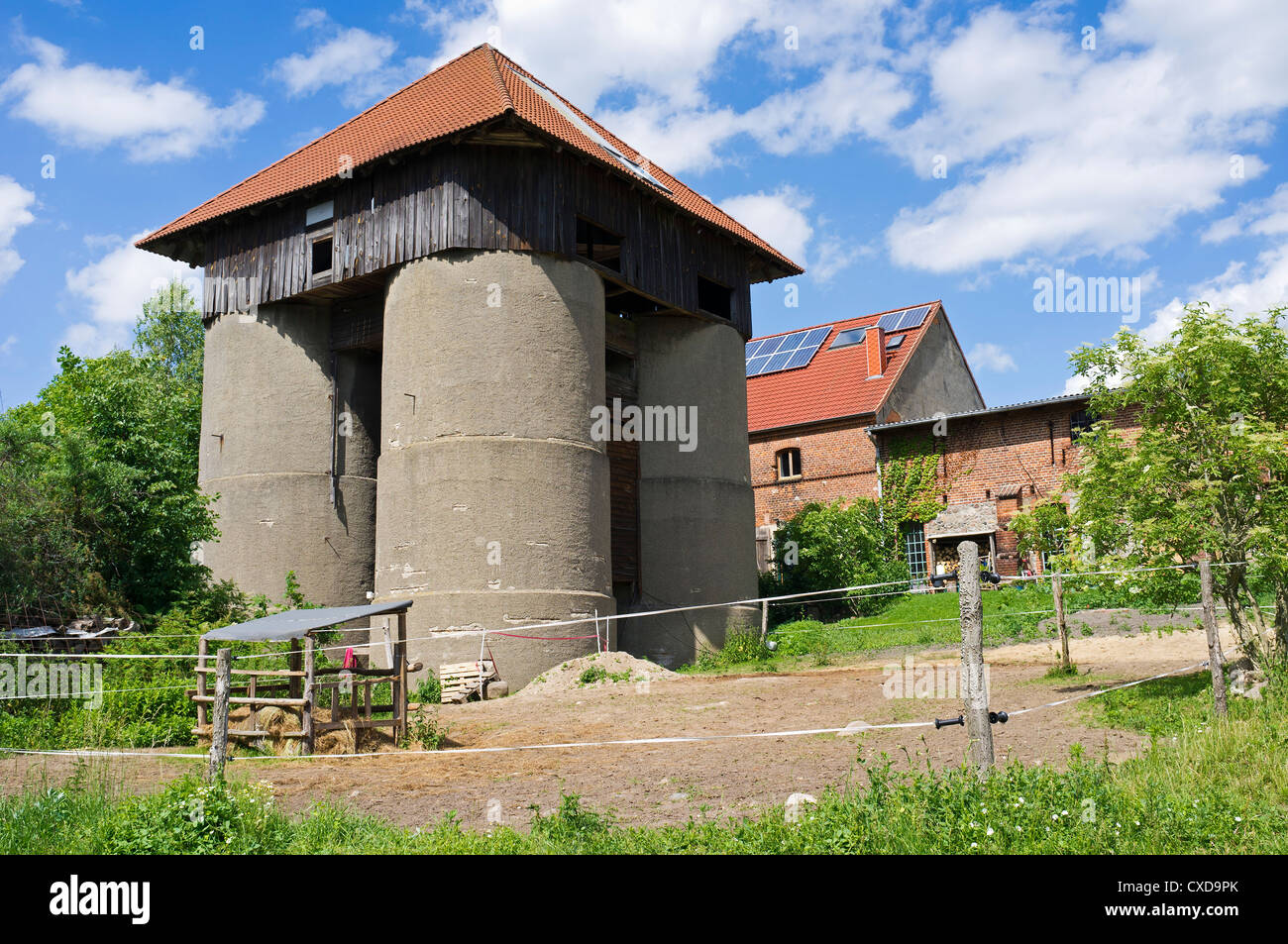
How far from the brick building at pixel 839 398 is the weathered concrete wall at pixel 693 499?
821 centimetres

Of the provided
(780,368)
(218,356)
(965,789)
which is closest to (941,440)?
(780,368)

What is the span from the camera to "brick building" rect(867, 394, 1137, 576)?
30.9 meters

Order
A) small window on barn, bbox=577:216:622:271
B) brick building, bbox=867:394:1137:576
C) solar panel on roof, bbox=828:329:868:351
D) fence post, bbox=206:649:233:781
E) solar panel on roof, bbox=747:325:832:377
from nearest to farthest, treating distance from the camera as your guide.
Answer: fence post, bbox=206:649:233:781 → small window on barn, bbox=577:216:622:271 → brick building, bbox=867:394:1137:576 → solar panel on roof, bbox=828:329:868:351 → solar panel on roof, bbox=747:325:832:377

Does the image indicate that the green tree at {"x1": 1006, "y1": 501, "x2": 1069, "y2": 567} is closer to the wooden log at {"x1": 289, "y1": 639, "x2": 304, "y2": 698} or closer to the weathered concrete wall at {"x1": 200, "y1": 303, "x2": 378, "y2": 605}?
the wooden log at {"x1": 289, "y1": 639, "x2": 304, "y2": 698}

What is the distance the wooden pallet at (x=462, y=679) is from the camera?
18.7 m

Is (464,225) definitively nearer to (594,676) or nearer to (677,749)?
(594,676)

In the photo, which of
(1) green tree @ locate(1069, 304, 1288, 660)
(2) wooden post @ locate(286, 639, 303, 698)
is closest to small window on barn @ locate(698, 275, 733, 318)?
(2) wooden post @ locate(286, 639, 303, 698)

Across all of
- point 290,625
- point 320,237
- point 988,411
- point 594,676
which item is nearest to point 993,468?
point 988,411

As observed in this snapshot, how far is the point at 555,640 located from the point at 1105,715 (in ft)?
35.5

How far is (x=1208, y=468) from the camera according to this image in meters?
12.1

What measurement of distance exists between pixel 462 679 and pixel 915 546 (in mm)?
18786

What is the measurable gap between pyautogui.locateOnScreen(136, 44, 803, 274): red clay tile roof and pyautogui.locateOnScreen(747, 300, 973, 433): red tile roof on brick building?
850 centimetres

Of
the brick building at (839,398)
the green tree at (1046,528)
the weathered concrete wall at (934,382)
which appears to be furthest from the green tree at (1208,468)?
the weathered concrete wall at (934,382)

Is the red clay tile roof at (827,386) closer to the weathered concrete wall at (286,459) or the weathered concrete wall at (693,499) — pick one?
the weathered concrete wall at (693,499)
